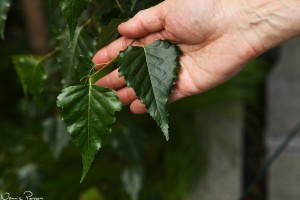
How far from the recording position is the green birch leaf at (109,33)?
2.89ft

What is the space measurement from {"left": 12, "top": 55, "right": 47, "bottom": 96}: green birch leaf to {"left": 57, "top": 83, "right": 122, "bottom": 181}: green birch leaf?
0.80ft

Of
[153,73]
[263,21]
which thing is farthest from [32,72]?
[263,21]

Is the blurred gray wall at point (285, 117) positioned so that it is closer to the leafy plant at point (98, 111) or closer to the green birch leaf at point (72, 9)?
the leafy plant at point (98, 111)

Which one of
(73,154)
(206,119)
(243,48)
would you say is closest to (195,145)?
(206,119)

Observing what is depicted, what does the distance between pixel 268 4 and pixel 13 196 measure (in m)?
1.40

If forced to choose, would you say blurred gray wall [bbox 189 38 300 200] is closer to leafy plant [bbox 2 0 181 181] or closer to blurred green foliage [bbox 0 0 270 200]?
blurred green foliage [bbox 0 0 270 200]

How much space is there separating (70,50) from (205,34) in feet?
0.97

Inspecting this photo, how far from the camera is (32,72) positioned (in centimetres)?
100

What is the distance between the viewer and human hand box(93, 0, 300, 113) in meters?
0.89

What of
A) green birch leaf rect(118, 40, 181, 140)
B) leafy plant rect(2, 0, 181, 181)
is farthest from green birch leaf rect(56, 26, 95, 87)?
green birch leaf rect(118, 40, 181, 140)

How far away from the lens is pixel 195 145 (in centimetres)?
223

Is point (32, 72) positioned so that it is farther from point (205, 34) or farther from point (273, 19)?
point (273, 19)

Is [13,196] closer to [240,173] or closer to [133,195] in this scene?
[133,195]

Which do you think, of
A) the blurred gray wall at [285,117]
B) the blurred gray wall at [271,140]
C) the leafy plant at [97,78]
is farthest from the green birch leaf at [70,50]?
the blurred gray wall at [285,117]
